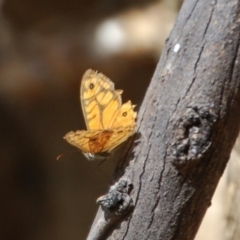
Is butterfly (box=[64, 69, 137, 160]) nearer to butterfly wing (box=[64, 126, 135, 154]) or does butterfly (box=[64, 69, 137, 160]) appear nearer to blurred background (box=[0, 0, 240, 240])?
butterfly wing (box=[64, 126, 135, 154])

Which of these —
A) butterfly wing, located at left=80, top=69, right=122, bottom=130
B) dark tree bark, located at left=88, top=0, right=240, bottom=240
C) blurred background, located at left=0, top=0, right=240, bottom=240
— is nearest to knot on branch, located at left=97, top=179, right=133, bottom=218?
dark tree bark, located at left=88, top=0, right=240, bottom=240

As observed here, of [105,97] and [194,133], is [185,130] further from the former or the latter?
[105,97]

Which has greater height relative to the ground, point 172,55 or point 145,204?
point 172,55

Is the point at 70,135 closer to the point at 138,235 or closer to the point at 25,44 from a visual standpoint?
the point at 138,235

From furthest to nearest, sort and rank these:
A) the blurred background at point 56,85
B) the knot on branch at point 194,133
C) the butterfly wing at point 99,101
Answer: the blurred background at point 56,85 → the butterfly wing at point 99,101 → the knot on branch at point 194,133

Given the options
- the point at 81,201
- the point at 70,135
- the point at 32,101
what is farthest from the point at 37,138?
the point at 70,135

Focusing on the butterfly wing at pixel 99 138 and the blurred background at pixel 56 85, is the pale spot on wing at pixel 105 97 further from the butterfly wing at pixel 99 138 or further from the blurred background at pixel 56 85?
the blurred background at pixel 56 85

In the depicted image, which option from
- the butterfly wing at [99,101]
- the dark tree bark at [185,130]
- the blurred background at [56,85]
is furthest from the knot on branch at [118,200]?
the blurred background at [56,85]
